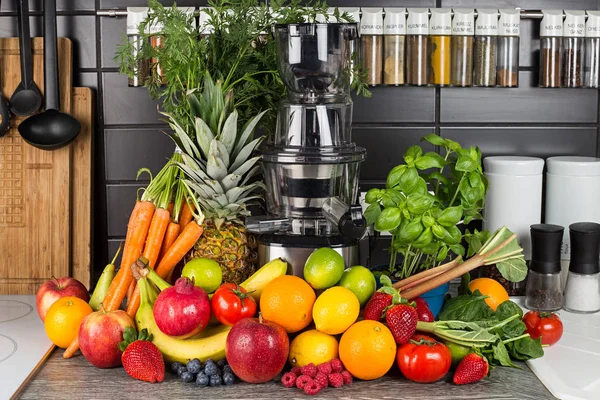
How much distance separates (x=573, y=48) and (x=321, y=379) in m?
1.08

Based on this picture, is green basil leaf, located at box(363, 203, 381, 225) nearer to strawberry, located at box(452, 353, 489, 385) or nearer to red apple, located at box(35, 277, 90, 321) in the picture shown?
strawberry, located at box(452, 353, 489, 385)

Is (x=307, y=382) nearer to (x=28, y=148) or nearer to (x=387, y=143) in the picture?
(x=387, y=143)

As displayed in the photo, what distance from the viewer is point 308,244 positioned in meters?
1.33

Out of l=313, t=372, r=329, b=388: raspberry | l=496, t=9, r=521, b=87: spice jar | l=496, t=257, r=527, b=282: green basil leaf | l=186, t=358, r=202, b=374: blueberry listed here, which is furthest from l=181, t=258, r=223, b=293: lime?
l=496, t=9, r=521, b=87: spice jar

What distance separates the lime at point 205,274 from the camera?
4.22 ft

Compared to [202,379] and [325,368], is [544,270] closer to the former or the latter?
[325,368]

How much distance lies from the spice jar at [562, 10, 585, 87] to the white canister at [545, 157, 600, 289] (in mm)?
199

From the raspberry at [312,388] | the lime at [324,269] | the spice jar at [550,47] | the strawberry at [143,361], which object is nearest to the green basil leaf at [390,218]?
the lime at [324,269]

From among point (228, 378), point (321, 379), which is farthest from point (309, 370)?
point (228, 378)

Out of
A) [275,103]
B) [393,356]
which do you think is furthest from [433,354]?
[275,103]

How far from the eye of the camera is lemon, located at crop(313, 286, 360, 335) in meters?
1.18

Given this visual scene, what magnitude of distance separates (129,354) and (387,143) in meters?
0.90

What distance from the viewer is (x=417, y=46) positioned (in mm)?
1762

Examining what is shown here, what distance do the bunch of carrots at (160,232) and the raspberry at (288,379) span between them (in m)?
0.33
